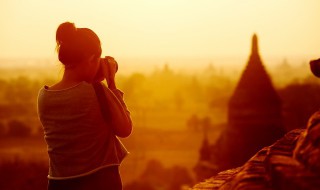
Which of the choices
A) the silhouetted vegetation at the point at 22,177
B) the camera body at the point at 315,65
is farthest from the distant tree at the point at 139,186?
the camera body at the point at 315,65

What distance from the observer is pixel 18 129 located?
53.0m

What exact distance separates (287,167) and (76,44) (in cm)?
139

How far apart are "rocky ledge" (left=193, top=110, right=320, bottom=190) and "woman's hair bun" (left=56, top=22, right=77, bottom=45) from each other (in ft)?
4.26

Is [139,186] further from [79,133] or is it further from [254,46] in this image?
[79,133]

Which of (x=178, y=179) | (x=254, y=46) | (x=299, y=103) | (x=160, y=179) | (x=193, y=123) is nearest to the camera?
(x=254, y=46)

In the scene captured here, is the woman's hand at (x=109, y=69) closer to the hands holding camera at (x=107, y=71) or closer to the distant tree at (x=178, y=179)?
the hands holding camera at (x=107, y=71)

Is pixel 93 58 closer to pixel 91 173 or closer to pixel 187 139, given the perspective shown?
pixel 91 173

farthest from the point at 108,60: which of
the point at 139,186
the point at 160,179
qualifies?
the point at 160,179

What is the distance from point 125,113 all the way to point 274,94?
69.6ft

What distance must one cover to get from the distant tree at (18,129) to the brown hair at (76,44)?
47.6 meters

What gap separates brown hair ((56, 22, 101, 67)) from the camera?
2943 millimetres

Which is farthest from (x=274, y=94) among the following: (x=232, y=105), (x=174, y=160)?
(x=174, y=160)

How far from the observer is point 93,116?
2.92 metres

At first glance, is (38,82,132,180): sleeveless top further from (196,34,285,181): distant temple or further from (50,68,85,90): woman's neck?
(196,34,285,181): distant temple
